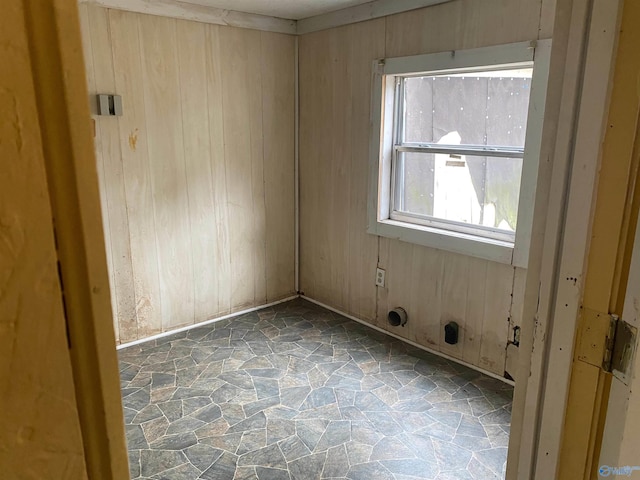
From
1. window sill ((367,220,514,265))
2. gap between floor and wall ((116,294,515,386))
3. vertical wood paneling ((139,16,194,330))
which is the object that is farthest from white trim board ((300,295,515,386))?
vertical wood paneling ((139,16,194,330))

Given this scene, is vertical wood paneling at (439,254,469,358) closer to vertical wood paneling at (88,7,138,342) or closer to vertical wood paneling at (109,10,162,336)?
vertical wood paneling at (109,10,162,336)

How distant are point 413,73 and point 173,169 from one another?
1763 millimetres

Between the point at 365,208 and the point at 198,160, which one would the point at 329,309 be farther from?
the point at 198,160

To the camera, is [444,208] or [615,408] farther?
[444,208]

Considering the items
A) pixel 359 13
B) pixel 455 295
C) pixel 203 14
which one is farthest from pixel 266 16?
pixel 455 295

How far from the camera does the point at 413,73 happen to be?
116 inches

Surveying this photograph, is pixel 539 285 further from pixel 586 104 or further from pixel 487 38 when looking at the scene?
pixel 487 38

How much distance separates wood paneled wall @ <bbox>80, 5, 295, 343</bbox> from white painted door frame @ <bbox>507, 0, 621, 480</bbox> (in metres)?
2.70

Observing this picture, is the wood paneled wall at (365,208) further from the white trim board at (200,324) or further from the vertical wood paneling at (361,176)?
the white trim board at (200,324)

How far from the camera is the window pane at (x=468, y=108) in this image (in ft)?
8.41

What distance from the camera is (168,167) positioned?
3.22 metres

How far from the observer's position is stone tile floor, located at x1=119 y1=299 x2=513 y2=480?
2.09m

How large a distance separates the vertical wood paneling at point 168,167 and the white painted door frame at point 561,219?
2712 mm

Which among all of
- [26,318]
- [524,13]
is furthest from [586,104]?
[524,13]
